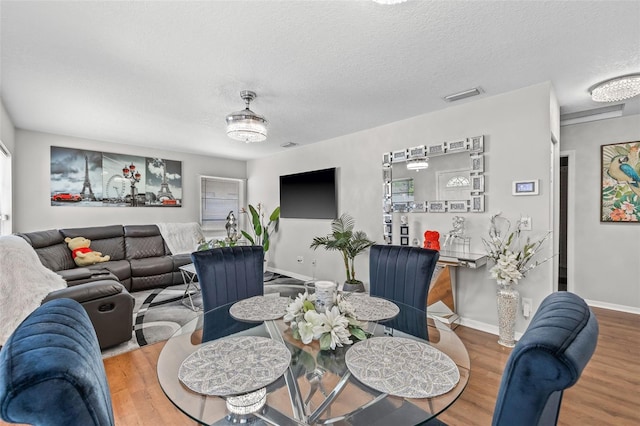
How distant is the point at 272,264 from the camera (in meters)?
5.75

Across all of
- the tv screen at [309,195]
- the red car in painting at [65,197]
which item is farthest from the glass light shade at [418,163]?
the red car in painting at [65,197]

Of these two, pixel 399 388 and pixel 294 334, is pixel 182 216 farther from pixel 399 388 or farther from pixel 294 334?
pixel 399 388

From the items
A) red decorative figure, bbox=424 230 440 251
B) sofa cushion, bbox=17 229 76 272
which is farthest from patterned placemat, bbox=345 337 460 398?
sofa cushion, bbox=17 229 76 272


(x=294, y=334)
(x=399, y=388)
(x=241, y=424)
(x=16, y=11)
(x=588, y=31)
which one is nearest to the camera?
(x=399, y=388)

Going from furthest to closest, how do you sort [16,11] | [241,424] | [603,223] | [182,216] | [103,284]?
[182,216] < [603,223] < [103,284] < [16,11] < [241,424]

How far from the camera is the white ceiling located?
1.68m

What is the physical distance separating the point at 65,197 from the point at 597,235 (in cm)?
738

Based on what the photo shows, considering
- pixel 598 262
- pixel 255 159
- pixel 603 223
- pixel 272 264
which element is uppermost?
pixel 255 159

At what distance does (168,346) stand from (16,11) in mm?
2109

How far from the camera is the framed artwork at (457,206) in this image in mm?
3074

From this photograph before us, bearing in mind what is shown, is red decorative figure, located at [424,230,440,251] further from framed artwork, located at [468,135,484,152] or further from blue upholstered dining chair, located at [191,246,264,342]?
blue upholstered dining chair, located at [191,246,264,342]

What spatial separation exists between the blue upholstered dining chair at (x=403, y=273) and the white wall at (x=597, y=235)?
3039 mm

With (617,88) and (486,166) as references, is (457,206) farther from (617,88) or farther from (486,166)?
(617,88)

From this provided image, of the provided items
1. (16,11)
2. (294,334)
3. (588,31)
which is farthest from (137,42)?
(588,31)
